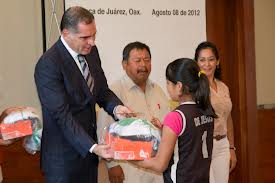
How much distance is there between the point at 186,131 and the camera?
6.63ft

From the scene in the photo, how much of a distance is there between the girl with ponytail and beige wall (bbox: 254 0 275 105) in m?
2.58

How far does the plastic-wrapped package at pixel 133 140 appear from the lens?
1.95 meters

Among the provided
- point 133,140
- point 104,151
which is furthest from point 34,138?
point 133,140

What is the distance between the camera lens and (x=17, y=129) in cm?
208

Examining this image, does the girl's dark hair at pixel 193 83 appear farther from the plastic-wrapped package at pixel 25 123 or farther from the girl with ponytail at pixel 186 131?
the plastic-wrapped package at pixel 25 123

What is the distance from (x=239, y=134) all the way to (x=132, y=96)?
5.79 ft

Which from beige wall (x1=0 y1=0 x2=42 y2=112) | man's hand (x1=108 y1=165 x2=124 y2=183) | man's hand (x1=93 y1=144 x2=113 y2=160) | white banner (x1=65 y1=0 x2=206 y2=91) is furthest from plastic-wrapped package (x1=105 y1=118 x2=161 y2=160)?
beige wall (x1=0 y1=0 x2=42 y2=112)

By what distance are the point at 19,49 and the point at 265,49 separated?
2576mm

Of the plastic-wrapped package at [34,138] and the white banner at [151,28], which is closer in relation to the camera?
the plastic-wrapped package at [34,138]

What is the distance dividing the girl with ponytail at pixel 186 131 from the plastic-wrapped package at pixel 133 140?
0.04 meters

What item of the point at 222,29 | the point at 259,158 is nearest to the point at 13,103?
the point at 222,29

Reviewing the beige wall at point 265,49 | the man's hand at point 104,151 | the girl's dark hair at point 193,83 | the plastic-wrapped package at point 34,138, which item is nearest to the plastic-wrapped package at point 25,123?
the plastic-wrapped package at point 34,138

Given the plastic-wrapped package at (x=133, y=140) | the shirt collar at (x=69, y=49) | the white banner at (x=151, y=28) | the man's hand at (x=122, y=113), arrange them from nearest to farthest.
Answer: the plastic-wrapped package at (x=133, y=140)
the shirt collar at (x=69, y=49)
the man's hand at (x=122, y=113)
the white banner at (x=151, y=28)

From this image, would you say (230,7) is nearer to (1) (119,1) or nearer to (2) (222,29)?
(2) (222,29)
